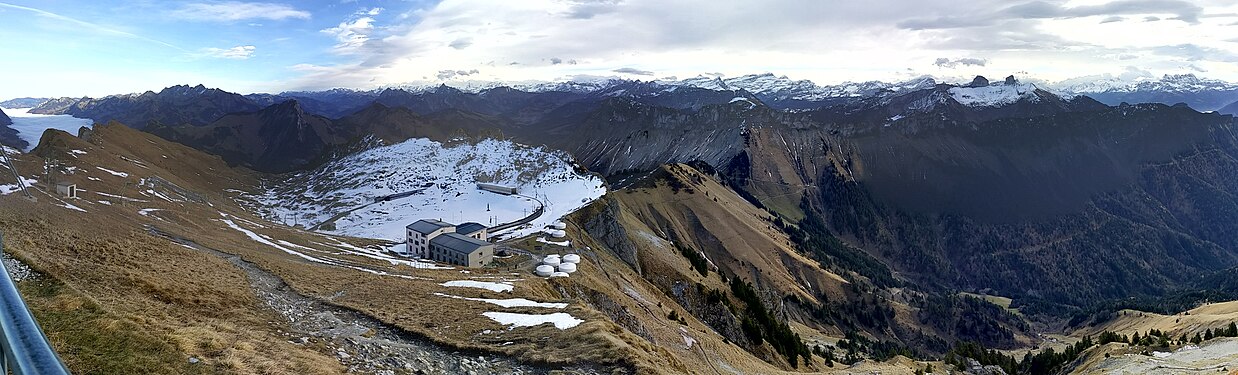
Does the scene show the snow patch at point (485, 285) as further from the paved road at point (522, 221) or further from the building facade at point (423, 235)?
the paved road at point (522, 221)

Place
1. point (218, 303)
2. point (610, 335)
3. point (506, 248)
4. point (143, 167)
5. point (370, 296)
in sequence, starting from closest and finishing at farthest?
point (218, 303), point (610, 335), point (370, 296), point (506, 248), point (143, 167)

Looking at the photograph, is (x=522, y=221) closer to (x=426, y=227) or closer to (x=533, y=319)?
(x=426, y=227)

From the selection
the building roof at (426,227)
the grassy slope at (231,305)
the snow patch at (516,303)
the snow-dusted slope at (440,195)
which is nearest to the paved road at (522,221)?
the snow-dusted slope at (440,195)

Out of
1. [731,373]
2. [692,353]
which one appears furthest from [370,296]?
[731,373]

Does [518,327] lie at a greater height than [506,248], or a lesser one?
greater

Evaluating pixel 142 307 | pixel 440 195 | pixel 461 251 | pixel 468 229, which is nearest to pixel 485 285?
pixel 142 307

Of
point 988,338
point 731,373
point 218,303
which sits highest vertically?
point 218,303

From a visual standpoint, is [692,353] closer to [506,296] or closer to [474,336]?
[506,296]

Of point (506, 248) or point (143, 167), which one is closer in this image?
point (506, 248)
